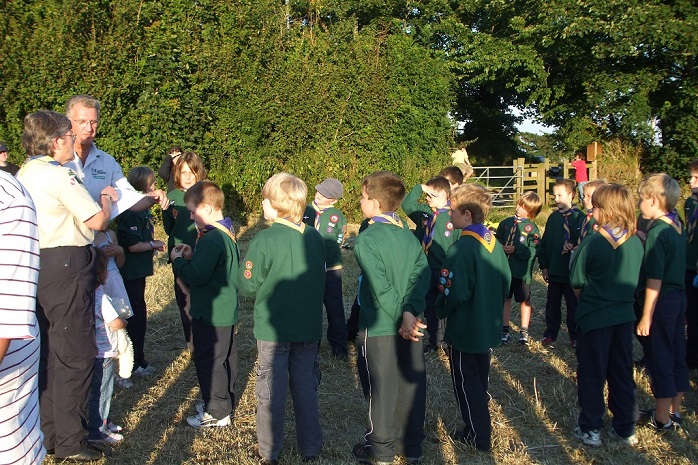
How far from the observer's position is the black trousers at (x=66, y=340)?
146 inches

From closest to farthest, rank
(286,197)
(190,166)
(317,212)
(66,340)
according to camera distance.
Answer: (66,340), (286,197), (190,166), (317,212)

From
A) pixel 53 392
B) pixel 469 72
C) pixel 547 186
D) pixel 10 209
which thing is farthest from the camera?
pixel 469 72

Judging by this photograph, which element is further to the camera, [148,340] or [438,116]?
[438,116]

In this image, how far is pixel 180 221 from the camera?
19.3 feet

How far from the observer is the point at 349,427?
4.88 m

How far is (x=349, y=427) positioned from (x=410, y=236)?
62.6 inches

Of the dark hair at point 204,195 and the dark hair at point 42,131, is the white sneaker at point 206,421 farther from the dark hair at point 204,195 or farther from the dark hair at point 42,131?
the dark hair at point 42,131

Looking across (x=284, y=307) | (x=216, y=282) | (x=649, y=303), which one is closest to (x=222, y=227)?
(x=216, y=282)

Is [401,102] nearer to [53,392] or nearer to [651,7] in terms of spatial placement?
[651,7]

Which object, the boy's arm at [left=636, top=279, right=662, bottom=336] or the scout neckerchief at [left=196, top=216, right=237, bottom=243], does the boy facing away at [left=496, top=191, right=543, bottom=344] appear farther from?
the scout neckerchief at [left=196, top=216, right=237, bottom=243]

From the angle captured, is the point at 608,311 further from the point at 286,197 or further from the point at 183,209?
the point at 183,209

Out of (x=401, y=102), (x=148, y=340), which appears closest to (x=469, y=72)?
(x=401, y=102)

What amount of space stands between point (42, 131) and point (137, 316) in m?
2.38

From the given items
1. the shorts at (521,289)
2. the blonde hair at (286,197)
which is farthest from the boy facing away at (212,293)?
the shorts at (521,289)
